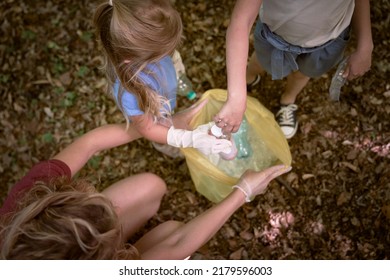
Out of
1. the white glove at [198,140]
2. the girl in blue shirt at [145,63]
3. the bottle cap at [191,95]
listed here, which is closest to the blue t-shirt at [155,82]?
the girl in blue shirt at [145,63]

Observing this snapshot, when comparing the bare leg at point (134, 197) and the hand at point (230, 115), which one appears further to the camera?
the bare leg at point (134, 197)

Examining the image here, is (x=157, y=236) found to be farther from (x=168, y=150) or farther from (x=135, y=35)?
(x=135, y=35)

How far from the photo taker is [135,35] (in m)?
1.25

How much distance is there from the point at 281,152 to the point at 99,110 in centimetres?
98

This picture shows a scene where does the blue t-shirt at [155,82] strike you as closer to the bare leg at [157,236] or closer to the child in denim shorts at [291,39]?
the child in denim shorts at [291,39]

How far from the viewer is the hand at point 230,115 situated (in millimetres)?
1410

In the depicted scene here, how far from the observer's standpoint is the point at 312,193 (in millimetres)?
1979

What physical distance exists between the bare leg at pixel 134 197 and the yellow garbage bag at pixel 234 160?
19cm

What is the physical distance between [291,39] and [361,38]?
255 millimetres

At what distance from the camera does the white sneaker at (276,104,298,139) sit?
203cm

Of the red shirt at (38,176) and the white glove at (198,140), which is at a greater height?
the red shirt at (38,176)

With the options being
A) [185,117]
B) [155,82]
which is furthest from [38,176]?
[185,117]

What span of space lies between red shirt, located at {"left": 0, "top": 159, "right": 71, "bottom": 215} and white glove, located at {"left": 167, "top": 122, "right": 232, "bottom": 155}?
401 mm

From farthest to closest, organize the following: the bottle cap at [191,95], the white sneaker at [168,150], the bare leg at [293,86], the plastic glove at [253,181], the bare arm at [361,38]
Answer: the bottle cap at [191,95] < the white sneaker at [168,150] < the bare leg at [293,86] < the plastic glove at [253,181] < the bare arm at [361,38]
